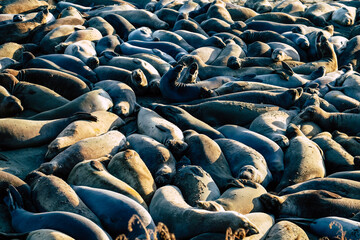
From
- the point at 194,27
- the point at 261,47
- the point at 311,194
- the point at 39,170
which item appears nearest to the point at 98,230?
the point at 39,170

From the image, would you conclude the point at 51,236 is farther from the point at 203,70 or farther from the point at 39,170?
the point at 203,70

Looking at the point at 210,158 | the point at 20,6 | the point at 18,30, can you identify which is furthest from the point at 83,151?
the point at 20,6

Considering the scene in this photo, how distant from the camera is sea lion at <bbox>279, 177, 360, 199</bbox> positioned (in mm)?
5012

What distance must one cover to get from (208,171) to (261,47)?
4.95m

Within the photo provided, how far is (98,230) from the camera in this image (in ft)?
12.3

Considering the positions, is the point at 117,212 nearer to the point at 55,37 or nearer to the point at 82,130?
the point at 82,130

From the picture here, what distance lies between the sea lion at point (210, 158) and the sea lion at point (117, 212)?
135 cm

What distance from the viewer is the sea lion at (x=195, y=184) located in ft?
15.9

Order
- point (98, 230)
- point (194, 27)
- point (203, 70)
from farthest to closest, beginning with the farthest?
point (194, 27)
point (203, 70)
point (98, 230)

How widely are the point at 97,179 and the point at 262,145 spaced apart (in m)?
2.28

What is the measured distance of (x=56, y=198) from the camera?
4.29 m

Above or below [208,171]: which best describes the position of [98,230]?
above

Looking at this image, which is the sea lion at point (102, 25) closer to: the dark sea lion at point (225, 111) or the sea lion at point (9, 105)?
the dark sea lion at point (225, 111)

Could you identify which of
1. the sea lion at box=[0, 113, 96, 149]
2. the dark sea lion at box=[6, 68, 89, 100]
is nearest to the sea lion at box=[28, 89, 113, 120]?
the sea lion at box=[0, 113, 96, 149]
